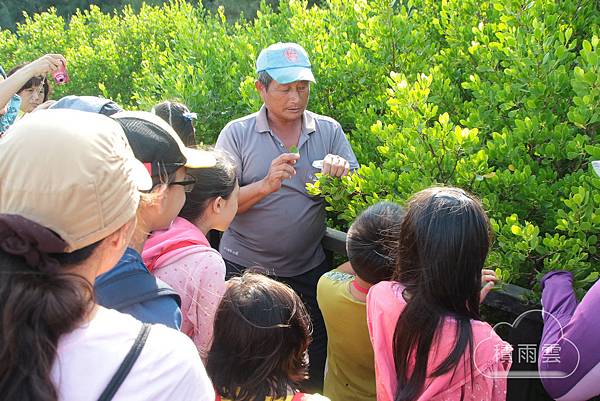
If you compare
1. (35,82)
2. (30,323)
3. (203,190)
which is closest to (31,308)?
(30,323)

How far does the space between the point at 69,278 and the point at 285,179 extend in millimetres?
2175

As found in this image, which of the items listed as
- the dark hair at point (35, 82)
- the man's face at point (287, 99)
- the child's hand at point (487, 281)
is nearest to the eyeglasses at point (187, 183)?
the child's hand at point (487, 281)

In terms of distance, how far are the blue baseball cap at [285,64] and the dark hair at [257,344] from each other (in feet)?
5.62

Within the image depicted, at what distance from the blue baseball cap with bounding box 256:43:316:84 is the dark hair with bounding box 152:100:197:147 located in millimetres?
515

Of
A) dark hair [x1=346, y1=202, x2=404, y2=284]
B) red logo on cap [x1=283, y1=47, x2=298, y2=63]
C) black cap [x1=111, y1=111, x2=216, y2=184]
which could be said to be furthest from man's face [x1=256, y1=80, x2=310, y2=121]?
black cap [x1=111, y1=111, x2=216, y2=184]

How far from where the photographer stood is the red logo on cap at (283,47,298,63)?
349 cm

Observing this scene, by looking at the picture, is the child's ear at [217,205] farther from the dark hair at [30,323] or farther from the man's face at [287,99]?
the dark hair at [30,323]

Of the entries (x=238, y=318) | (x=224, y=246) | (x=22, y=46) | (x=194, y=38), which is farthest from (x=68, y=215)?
(x=22, y=46)

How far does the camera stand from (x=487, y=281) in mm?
2311

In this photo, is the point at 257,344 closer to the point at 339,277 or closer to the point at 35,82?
the point at 339,277

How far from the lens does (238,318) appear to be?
1903 mm

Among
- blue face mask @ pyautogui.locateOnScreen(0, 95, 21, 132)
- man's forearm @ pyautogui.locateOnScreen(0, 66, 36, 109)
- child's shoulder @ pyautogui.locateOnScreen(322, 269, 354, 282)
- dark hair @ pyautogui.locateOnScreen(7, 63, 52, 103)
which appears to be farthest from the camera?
dark hair @ pyautogui.locateOnScreen(7, 63, 52, 103)

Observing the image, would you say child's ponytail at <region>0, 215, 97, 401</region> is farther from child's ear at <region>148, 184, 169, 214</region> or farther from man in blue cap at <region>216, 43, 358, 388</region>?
man in blue cap at <region>216, 43, 358, 388</region>

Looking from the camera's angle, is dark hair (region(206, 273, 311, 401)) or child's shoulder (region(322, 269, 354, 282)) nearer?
dark hair (region(206, 273, 311, 401))
